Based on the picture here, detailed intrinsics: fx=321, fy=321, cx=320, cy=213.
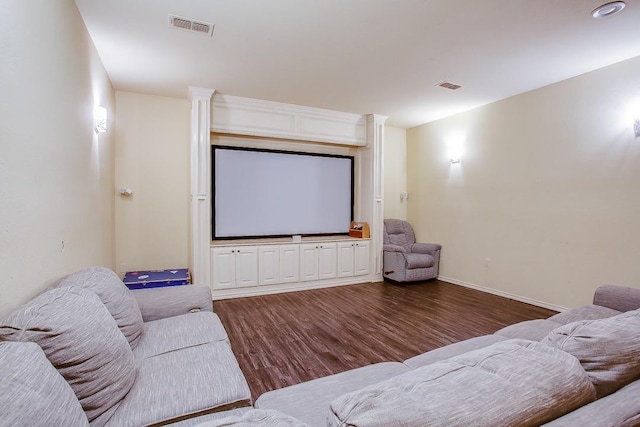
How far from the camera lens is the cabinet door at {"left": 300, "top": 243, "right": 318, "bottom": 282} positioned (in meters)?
4.81

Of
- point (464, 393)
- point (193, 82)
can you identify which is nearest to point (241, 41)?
point (193, 82)

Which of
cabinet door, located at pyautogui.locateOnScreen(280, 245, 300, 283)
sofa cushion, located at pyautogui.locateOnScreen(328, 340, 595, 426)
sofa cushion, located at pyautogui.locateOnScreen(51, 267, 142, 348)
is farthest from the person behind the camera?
cabinet door, located at pyautogui.locateOnScreen(280, 245, 300, 283)

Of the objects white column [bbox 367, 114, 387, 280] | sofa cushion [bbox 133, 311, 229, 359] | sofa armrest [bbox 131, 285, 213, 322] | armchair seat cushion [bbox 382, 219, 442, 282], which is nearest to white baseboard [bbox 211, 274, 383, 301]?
white column [bbox 367, 114, 387, 280]

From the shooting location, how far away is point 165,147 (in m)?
4.47

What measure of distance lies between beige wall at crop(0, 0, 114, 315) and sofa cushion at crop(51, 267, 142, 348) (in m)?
0.18

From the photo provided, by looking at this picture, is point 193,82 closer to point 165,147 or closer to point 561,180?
point 165,147

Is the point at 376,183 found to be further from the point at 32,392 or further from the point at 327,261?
the point at 32,392

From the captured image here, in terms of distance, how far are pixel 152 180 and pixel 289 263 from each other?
2.23 m

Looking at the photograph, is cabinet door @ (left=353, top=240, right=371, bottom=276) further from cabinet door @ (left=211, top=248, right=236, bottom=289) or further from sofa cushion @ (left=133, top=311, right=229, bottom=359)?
sofa cushion @ (left=133, top=311, right=229, bottom=359)

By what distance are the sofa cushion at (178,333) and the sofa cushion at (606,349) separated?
66.5 inches

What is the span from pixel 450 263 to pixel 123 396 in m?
4.95

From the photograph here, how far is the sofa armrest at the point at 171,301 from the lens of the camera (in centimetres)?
235

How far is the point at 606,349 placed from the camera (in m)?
0.84

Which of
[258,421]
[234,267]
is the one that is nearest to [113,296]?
[258,421]
